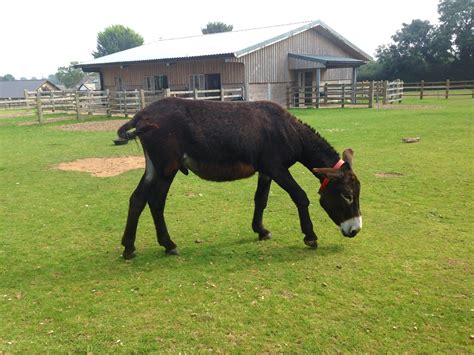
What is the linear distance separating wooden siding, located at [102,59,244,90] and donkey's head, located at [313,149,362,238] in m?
22.0

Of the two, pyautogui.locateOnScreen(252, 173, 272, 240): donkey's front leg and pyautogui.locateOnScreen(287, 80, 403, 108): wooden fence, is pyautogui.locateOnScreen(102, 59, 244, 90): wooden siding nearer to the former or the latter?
pyautogui.locateOnScreen(287, 80, 403, 108): wooden fence

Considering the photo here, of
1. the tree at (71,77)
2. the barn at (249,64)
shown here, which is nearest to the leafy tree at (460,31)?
the barn at (249,64)

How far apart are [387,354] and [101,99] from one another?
2683 cm

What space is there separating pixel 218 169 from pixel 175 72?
2542 centimetres

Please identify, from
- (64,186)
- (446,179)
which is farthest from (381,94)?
(64,186)

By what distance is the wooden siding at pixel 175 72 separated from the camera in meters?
26.6

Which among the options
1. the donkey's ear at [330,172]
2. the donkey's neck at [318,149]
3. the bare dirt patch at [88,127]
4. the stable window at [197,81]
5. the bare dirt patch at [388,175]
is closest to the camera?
the donkey's ear at [330,172]

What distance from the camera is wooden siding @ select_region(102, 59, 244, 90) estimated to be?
26.6m

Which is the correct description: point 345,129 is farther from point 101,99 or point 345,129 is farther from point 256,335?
point 101,99

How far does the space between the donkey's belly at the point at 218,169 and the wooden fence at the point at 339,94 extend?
2330 centimetres

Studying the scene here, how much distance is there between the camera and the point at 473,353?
10.5ft

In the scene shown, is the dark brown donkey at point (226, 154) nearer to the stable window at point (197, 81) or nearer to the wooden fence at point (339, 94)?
the wooden fence at point (339, 94)

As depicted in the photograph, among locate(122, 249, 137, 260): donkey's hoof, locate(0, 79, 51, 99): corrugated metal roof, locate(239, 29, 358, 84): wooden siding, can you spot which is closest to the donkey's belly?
locate(122, 249, 137, 260): donkey's hoof

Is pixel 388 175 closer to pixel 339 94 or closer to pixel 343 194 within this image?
pixel 343 194
